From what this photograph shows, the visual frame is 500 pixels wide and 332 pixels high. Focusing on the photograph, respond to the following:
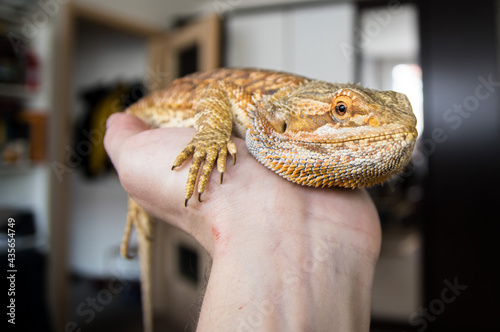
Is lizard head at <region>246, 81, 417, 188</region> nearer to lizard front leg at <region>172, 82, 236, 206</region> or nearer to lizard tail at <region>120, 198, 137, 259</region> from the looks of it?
lizard front leg at <region>172, 82, 236, 206</region>

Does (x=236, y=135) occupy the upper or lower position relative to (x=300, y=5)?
lower

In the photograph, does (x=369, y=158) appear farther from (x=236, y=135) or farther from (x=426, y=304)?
(x=426, y=304)

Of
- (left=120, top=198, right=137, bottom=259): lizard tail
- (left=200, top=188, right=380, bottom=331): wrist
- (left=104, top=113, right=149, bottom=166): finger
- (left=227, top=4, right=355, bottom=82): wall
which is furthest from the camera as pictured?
(left=227, top=4, right=355, bottom=82): wall

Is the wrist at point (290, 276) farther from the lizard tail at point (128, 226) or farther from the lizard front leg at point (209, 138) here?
the lizard tail at point (128, 226)

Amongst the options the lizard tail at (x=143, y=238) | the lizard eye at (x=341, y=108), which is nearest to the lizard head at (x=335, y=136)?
the lizard eye at (x=341, y=108)

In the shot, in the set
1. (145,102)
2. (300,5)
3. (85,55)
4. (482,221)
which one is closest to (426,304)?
(482,221)

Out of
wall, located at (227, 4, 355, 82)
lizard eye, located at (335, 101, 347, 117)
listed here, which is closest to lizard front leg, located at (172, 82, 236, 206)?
lizard eye, located at (335, 101, 347, 117)

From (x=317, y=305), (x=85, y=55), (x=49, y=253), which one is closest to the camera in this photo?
(x=317, y=305)
